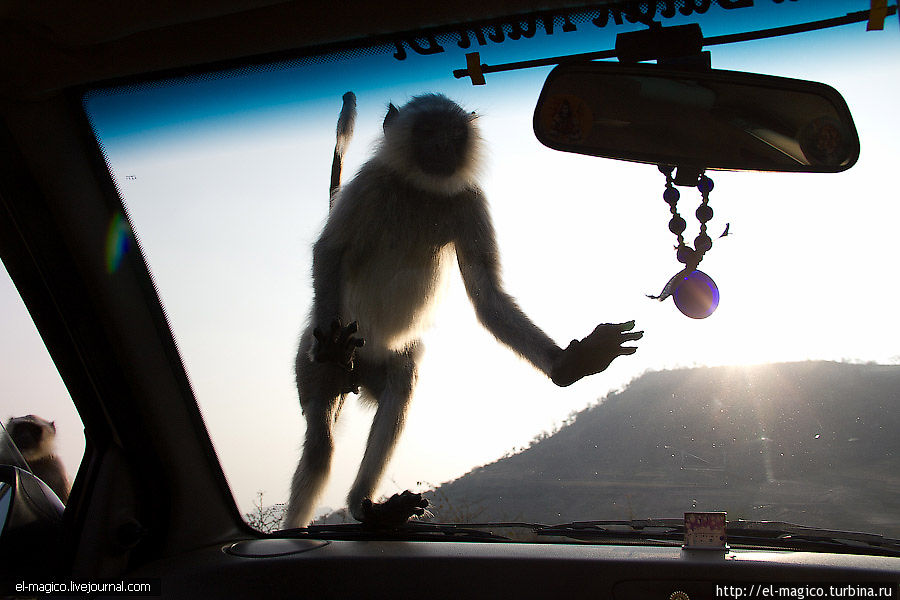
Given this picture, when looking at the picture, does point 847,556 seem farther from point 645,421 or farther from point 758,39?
point 758,39

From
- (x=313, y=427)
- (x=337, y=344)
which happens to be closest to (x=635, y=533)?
(x=337, y=344)

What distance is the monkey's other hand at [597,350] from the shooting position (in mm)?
2770

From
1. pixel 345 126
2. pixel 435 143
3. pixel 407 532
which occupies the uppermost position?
pixel 435 143

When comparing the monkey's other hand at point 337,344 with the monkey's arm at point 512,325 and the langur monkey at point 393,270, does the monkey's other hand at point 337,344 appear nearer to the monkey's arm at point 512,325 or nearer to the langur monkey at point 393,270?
the langur monkey at point 393,270

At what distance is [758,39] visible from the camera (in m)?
2.29

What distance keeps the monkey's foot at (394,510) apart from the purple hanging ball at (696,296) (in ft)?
4.51

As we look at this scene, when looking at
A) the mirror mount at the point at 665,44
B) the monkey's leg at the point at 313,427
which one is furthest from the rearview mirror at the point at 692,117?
the monkey's leg at the point at 313,427

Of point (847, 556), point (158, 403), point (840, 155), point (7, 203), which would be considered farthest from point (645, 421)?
point (7, 203)

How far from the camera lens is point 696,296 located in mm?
2514

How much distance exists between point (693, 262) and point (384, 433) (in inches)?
74.1

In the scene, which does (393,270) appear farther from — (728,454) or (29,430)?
(728,454)

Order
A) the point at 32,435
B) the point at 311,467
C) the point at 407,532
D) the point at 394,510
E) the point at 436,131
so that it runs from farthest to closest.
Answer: the point at 436,131 → the point at 311,467 → the point at 32,435 → the point at 394,510 → the point at 407,532

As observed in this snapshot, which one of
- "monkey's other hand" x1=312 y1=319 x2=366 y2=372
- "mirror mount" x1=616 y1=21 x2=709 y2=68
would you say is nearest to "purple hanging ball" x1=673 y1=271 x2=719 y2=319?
"mirror mount" x1=616 y1=21 x2=709 y2=68

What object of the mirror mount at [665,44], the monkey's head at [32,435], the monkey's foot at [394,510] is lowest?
the monkey's foot at [394,510]
